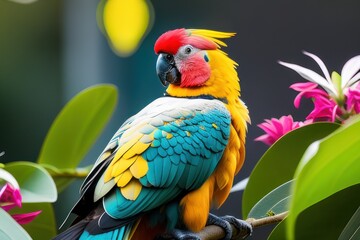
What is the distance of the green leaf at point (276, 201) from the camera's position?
88 cm

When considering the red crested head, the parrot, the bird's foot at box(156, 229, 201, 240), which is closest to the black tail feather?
the parrot

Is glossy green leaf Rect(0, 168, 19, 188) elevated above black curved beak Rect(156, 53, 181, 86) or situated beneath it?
situated beneath

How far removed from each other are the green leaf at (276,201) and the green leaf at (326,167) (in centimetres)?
20

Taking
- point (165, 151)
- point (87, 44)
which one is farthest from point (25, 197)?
point (87, 44)

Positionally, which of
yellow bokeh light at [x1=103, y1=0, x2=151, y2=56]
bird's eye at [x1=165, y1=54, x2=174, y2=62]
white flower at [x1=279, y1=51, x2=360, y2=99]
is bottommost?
bird's eye at [x1=165, y1=54, x2=174, y2=62]

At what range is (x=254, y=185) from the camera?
0.94 meters

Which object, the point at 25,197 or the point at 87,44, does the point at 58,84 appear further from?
the point at 25,197

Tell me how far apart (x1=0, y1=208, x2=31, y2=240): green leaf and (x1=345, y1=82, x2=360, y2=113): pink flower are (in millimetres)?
425

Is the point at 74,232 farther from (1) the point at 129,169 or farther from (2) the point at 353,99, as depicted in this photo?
(2) the point at 353,99

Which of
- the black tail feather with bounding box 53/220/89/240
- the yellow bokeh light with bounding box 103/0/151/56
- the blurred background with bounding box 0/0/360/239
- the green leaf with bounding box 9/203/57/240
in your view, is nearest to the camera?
the black tail feather with bounding box 53/220/89/240

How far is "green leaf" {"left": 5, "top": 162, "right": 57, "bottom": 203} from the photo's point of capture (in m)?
0.88

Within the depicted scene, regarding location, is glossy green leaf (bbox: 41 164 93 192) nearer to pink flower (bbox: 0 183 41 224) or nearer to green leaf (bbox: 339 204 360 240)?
pink flower (bbox: 0 183 41 224)

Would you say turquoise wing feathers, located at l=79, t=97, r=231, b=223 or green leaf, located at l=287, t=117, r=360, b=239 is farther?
turquoise wing feathers, located at l=79, t=97, r=231, b=223

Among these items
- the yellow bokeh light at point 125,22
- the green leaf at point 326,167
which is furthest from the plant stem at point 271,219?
the yellow bokeh light at point 125,22
